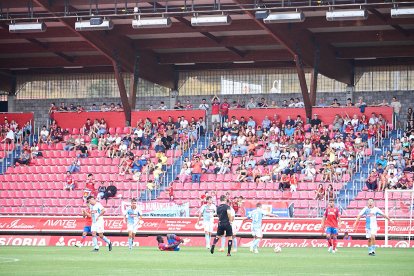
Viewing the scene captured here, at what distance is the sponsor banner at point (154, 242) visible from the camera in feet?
123

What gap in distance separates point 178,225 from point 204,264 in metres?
14.9

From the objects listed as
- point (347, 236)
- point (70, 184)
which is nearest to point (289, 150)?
point (347, 236)

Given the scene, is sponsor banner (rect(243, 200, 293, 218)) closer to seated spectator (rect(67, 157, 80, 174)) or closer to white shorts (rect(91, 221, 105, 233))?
white shorts (rect(91, 221, 105, 233))

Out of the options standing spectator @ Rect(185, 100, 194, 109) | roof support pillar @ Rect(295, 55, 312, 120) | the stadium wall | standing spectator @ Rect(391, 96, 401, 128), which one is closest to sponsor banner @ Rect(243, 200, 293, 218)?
roof support pillar @ Rect(295, 55, 312, 120)

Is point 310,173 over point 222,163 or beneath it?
beneath

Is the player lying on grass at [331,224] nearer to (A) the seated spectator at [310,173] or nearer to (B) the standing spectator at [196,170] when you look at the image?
(A) the seated spectator at [310,173]

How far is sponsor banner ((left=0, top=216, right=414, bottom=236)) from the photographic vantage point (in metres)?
37.2

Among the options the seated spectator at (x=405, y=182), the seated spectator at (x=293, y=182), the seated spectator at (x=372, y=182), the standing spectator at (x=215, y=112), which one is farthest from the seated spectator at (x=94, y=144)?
the seated spectator at (x=405, y=182)

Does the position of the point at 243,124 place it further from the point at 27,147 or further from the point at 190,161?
the point at 27,147

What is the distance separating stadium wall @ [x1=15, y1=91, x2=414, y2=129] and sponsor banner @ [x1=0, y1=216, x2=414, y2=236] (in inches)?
528

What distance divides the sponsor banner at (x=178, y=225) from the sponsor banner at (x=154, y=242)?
325 millimetres

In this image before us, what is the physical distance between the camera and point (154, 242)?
1545 inches

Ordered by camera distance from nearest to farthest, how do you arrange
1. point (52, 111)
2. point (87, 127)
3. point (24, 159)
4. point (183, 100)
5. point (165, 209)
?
point (165, 209)
point (24, 159)
point (87, 127)
point (52, 111)
point (183, 100)

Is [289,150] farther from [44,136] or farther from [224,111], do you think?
[44,136]
